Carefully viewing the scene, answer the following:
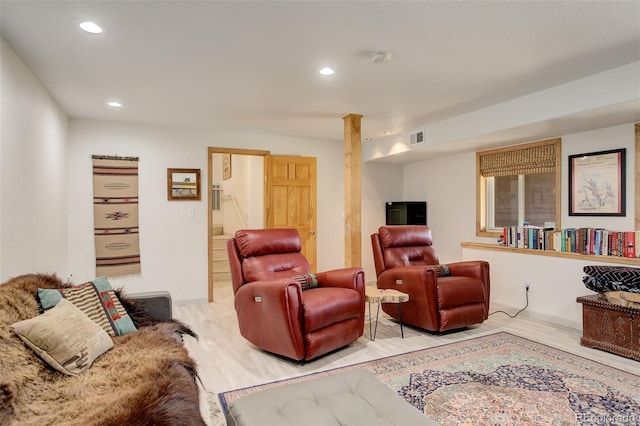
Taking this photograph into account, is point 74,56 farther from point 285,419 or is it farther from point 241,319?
point 285,419

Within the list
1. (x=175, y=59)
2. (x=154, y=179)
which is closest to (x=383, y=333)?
(x=175, y=59)

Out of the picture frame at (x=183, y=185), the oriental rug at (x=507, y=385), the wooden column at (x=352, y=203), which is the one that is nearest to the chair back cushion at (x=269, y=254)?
the wooden column at (x=352, y=203)

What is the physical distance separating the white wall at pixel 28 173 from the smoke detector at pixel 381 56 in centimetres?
236

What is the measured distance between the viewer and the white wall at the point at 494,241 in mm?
3580

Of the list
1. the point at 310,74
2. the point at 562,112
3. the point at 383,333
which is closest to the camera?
the point at 310,74

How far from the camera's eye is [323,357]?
116 inches

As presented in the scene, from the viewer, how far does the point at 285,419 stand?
1.38 meters

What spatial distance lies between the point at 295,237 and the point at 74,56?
2341mm

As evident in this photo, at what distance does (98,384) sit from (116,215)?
338cm

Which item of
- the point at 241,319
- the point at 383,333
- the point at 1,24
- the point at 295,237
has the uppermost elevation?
the point at 1,24

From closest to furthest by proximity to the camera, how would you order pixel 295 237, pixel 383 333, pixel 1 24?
1. pixel 1 24
2. pixel 383 333
3. pixel 295 237

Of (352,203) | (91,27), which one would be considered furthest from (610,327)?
(91,27)

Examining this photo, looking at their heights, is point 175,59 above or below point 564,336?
above

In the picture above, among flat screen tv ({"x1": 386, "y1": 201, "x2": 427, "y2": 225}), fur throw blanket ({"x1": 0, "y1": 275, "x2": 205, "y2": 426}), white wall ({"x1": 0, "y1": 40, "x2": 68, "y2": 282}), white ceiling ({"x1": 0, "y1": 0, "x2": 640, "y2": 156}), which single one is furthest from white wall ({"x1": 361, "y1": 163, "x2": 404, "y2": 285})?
fur throw blanket ({"x1": 0, "y1": 275, "x2": 205, "y2": 426})
